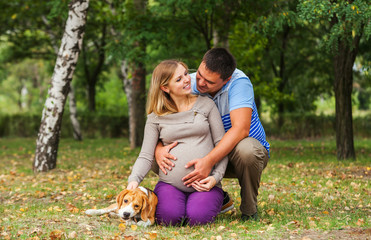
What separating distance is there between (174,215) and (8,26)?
1768 cm

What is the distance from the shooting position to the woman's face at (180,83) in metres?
4.44

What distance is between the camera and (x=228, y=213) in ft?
17.2

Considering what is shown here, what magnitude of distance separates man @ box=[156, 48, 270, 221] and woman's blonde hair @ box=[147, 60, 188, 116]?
28 centimetres

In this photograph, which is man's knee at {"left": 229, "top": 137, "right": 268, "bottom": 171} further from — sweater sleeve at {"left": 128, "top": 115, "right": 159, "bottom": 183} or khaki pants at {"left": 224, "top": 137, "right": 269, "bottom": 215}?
sweater sleeve at {"left": 128, "top": 115, "right": 159, "bottom": 183}

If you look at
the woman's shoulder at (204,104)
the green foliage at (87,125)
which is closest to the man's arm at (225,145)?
the woman's shoulder at (204,104)

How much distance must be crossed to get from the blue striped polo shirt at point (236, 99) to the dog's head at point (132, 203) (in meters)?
1.20

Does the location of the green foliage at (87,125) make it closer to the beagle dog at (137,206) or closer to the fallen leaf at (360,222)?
the beagle dog at (137,206)

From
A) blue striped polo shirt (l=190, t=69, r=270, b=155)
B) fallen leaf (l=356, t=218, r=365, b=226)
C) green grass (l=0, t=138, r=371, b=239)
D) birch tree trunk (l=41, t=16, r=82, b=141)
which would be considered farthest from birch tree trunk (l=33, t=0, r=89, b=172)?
birch tree trunk (l=41, t=16, r=82, b=141)

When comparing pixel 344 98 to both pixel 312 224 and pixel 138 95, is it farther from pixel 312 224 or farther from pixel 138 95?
pixel 312 224

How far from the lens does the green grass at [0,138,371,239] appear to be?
409cm

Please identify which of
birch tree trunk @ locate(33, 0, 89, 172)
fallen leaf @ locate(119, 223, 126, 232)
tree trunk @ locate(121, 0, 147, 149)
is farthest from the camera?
tree trunk @ locate(121, 0, 147, 149)

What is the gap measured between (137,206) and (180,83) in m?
1.26

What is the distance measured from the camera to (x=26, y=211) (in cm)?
551

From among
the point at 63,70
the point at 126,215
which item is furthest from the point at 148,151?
the point at 63,70
